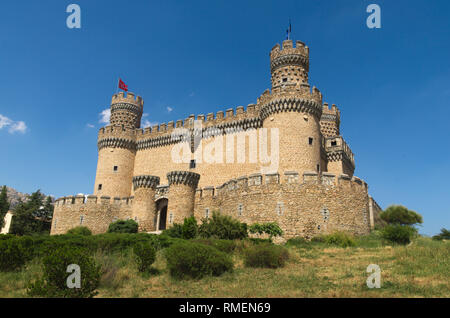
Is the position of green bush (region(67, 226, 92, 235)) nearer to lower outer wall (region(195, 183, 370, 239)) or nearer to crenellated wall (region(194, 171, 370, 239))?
crenellated wall (region(194, 171, 370, 239))

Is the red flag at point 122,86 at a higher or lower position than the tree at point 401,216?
higher

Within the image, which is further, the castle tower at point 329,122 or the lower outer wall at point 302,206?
the castle tower at point 329,122

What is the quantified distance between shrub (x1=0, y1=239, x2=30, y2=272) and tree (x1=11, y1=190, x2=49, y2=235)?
2433 cm

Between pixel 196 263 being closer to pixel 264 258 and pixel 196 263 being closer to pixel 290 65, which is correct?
pixel 264 258

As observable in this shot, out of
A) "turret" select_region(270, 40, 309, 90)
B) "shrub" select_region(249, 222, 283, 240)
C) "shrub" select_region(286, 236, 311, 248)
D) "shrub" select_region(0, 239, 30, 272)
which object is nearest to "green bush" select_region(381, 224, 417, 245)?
"shrub" select_region(286, 236, 311, 248)

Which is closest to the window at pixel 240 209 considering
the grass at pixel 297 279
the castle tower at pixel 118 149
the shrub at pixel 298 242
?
the shrub at pixel 298 242

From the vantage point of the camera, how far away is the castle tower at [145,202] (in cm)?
2614

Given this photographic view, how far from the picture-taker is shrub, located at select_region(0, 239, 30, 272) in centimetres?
1208

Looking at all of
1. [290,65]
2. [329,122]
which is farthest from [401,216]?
[290,65]

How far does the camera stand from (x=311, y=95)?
26.4 meters

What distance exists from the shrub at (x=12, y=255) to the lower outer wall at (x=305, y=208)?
477 inches

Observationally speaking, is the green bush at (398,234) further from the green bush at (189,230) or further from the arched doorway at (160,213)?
the arched doorway at (160,213)

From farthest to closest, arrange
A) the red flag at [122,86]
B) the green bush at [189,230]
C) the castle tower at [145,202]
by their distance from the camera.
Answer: the red flag at [122,86], the castle tower at [145,202], the green bush at [189,230]
